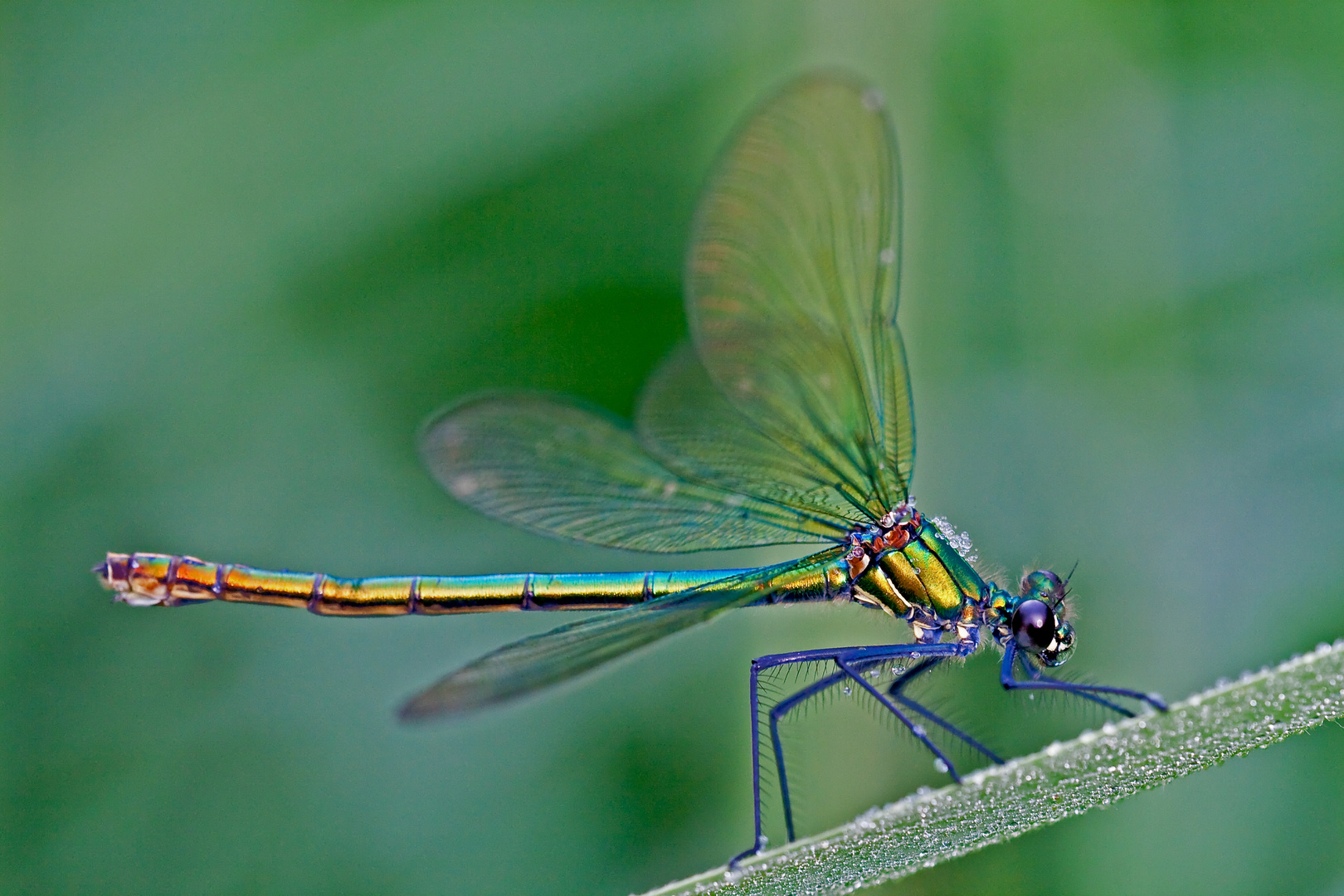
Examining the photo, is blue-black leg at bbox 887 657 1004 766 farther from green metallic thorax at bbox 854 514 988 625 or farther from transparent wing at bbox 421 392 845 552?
transparent wing at bbox 421 392 845 552

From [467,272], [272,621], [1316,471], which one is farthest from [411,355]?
[1316,471]

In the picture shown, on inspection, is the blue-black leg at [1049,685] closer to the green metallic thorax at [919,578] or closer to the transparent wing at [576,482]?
the green metallic thorax at [919,578]

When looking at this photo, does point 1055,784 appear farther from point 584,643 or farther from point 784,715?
point 784,715

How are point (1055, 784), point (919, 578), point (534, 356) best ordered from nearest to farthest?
point (1055, 784) < point (919, 578) < point (534, 356)

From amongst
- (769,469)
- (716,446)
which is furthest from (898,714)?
(716,446)

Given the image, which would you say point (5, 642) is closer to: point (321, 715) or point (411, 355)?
point (321, 715)

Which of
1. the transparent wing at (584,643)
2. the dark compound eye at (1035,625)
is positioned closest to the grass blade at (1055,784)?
the transparent wing at (584,643)
